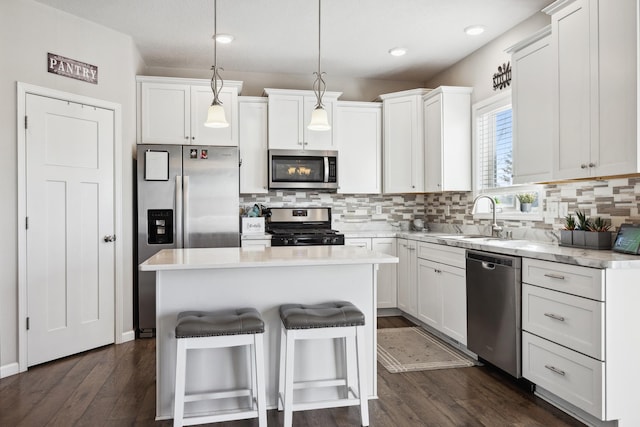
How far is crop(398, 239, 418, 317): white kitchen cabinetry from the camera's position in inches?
169

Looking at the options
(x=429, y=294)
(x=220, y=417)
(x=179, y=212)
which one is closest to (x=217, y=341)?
(x=220, y=417)

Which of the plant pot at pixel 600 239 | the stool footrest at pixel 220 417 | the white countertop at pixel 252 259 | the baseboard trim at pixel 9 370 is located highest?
the plant pot at pixel 600 239

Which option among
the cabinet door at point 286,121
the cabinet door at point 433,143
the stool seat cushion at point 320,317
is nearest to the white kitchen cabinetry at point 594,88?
the cabinet door at point 433,143

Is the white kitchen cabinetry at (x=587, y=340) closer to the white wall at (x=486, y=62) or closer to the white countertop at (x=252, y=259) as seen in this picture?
the white countertop at (x=252, y=259)

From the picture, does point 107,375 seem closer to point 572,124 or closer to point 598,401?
point 598,401

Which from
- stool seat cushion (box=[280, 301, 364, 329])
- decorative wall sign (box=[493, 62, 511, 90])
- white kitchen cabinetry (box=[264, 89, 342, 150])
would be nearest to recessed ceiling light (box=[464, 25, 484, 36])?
decorative wall sign (box=[493, 62, 511, 90])

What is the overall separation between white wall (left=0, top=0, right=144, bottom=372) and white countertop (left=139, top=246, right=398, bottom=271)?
128cm

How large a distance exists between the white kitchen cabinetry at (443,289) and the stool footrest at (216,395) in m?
1.84

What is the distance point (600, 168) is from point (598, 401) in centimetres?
127

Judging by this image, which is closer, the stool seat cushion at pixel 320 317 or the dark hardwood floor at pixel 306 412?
the stool seat cushion at pixel 320 317

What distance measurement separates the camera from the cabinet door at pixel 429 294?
380 centimetres

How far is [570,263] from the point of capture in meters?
2.37

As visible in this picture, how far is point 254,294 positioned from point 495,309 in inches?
64.8

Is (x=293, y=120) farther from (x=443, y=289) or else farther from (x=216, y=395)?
(x=216, y=395)
